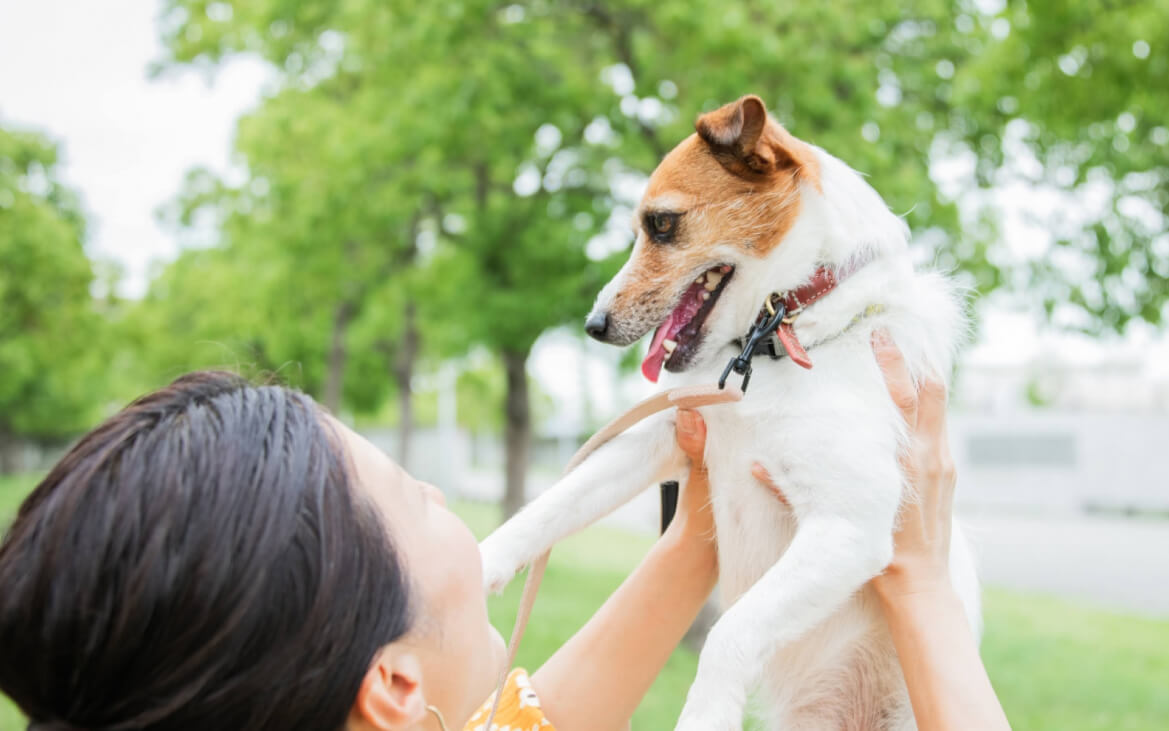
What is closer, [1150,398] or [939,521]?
[939,521]

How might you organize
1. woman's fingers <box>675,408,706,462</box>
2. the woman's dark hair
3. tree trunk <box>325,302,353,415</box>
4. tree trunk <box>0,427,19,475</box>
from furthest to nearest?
tree trunk <box>0,427,19,475</box> → tree trunk <box>325,302,353,415</box> → woman's fingers <box>675,408,706,462</box> → the woman's dark hair

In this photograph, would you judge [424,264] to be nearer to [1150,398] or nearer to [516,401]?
[516,401]

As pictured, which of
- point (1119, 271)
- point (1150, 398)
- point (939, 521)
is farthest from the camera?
point (1150, 398)

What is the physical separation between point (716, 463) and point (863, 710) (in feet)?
1.76

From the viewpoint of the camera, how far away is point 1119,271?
287 inches

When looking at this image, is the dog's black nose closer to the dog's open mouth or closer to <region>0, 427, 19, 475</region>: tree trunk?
the dog's open mouth

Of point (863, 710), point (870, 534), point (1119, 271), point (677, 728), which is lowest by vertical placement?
point (1119, 271)

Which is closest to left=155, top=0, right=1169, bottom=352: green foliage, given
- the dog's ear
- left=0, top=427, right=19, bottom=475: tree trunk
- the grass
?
the grass

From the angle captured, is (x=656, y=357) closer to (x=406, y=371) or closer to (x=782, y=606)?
(x=782, y=606)

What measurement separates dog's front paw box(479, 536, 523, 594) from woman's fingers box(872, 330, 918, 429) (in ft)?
2.44

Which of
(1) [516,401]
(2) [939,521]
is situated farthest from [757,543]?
(1) [516,401]

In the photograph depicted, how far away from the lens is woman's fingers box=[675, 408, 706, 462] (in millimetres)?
1786

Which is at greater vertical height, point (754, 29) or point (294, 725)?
point (754, 29)

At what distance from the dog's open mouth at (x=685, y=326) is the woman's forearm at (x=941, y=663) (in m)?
0.58
